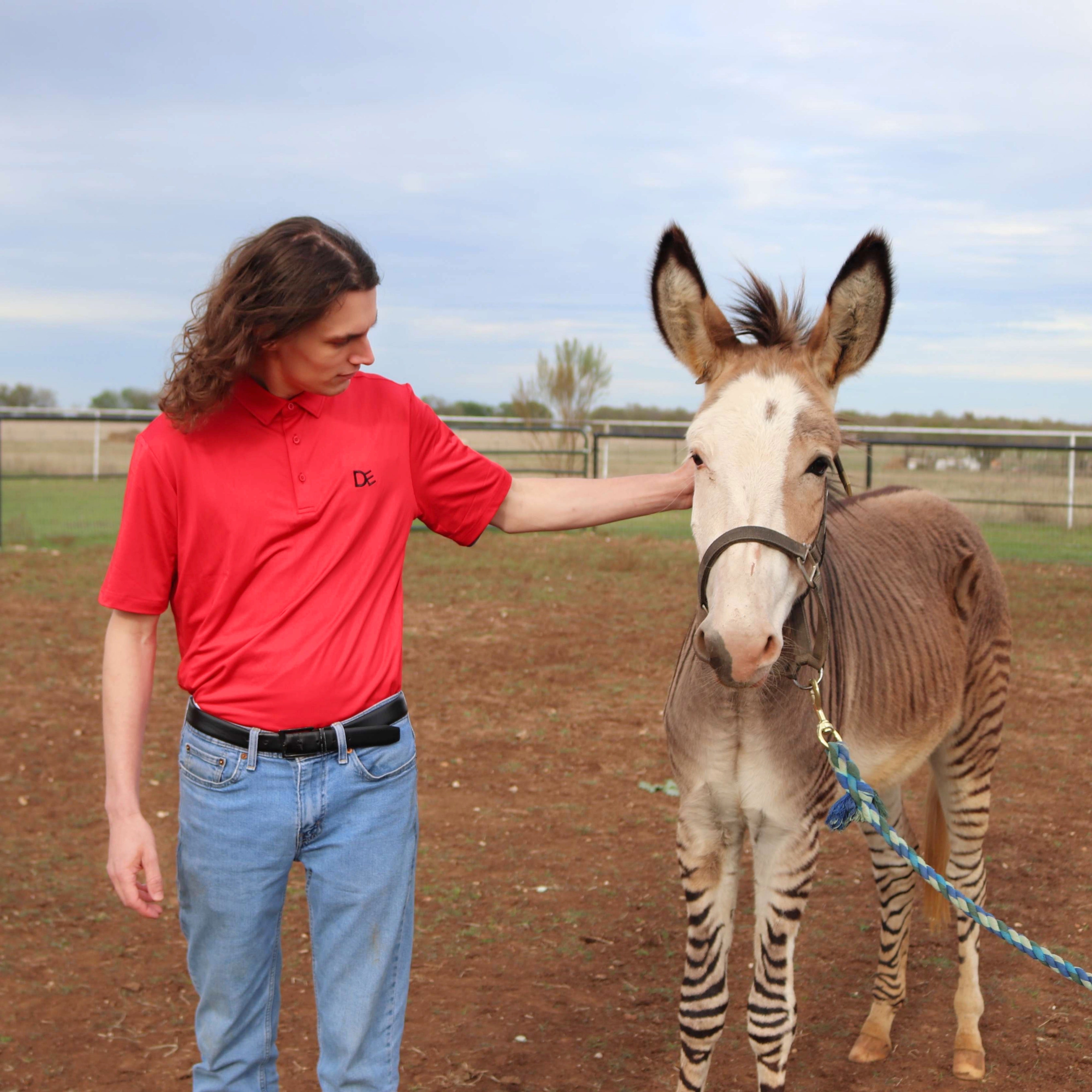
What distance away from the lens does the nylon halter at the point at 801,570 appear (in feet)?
7.29

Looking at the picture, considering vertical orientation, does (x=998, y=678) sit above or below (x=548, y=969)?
above

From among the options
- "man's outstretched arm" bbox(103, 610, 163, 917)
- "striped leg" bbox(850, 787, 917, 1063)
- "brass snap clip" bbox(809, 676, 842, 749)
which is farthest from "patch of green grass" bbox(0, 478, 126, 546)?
"brass snap clip" bbox(809, 676, 842, 749)

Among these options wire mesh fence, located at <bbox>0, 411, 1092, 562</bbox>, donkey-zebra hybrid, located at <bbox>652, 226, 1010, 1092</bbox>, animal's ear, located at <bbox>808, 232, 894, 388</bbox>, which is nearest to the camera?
donkey-zebra hybrid, located at <bbox>652, 226, 1010, 1092</bbox>

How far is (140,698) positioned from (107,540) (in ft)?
43.6

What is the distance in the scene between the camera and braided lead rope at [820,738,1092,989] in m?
2.24

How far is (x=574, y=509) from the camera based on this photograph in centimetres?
276

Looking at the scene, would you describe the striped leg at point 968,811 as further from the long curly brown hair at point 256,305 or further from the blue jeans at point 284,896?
the long curly brown hair at point 256,305

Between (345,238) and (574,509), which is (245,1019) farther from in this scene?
(345,238)

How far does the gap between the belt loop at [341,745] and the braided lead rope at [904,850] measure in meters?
1.14

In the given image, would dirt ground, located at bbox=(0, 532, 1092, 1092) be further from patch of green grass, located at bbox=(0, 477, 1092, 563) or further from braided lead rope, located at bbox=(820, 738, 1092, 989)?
patch of green grass, located at bbox=(0, 477, 1092, 563)

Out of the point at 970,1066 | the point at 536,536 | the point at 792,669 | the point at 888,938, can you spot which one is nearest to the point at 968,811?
the point at 888,938

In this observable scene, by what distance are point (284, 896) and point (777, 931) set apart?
1372 mm

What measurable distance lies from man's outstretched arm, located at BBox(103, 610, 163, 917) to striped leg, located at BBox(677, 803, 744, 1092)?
1.42m

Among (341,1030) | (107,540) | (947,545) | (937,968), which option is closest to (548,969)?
(937,968)
